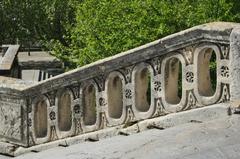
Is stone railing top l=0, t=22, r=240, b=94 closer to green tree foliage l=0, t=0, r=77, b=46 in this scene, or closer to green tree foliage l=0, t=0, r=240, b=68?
green tree foliage l=0, t=0, r=240, b=68

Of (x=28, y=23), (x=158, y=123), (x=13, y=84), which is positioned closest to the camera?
(x=158, y=123)

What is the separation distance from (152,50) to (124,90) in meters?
0.56

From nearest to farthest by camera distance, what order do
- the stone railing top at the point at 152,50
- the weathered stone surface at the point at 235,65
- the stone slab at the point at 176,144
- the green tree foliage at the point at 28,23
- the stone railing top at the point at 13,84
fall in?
1. the stone slab at the point at 176,144
2. the weathered stone surface at the point at 235,65
3. the stone railing top at the point at 152,50
4. the stone railing top at the point at 13,84
5. the green tree foliage at the point at 28,23

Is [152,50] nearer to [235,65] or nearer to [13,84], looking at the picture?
[235,65]

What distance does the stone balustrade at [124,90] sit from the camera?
5801mm

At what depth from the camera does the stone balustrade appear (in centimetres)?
580

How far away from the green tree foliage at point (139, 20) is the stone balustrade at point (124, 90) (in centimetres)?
669

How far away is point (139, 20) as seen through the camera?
14250 millimetres

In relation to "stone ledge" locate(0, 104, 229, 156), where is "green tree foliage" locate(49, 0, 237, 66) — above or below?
above

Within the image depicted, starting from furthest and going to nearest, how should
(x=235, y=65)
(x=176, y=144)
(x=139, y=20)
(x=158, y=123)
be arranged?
(x=139, y=20) → (x=158, y=123) → (x=235, y=65) → (x=176, y=144)

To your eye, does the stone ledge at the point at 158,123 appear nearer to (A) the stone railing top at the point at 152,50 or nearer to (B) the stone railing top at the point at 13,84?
(A) the stone railing top at the point at 152,50

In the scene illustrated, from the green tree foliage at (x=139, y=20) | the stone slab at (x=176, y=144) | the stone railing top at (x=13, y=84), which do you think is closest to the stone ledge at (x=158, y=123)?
the stone slab at (x=176, y=144)

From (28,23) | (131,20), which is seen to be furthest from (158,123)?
(28,23)

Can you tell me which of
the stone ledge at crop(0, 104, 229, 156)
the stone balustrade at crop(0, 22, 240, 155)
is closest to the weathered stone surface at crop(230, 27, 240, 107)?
the stone balustrade at crop(0, 22, 240, 155)
